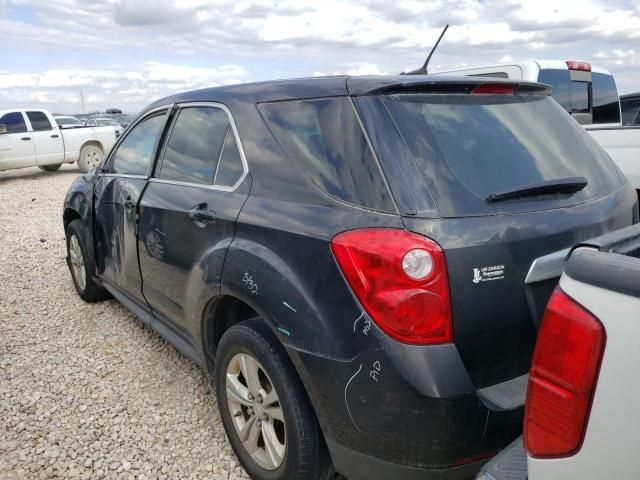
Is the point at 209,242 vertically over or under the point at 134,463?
over

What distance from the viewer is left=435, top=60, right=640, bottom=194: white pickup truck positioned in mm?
4751

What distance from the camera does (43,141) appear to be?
13.8 meters

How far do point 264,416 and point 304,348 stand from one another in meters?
0.52

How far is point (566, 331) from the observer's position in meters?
1.16

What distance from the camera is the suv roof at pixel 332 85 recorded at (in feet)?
6.56

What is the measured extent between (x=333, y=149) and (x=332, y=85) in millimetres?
283

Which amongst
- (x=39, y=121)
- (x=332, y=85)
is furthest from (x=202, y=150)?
(x=39, y=121)

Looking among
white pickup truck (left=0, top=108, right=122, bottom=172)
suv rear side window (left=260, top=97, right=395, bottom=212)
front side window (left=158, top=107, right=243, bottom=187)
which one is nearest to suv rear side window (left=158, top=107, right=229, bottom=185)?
front side window (left=158, top=107, right=243, bottom=187)

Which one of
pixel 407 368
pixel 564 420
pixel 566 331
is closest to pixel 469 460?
pixel 407 368

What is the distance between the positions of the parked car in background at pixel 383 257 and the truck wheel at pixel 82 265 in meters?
2.02

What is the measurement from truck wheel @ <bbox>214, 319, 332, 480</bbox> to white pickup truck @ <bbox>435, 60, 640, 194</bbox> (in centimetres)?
373

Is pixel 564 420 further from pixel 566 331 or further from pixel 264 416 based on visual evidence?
pixel 264 416

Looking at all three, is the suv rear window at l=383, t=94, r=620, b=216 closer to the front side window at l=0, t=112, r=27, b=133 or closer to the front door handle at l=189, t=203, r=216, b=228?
the front door handle at l=189, t=203, r=216, b=228

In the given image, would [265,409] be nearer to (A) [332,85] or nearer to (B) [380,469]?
(B) [380,469]
